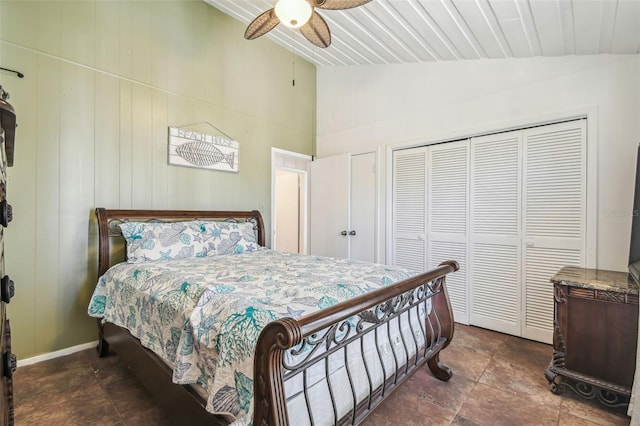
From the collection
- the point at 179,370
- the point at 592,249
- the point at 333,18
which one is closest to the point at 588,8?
the point at 592,249

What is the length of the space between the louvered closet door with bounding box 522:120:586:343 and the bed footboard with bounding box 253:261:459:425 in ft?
4.17

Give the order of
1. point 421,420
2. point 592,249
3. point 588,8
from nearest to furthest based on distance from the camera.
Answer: point 421,420 < point 588,8 < point 592,249

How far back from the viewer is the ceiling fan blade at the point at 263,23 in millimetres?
2239

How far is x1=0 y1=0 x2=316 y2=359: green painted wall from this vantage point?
2262 millimetres

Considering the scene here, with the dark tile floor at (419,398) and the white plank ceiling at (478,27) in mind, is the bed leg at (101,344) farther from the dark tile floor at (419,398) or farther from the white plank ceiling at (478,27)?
the white plank ceiling at (478,27)

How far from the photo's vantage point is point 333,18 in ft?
9.50

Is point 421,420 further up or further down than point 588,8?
further down

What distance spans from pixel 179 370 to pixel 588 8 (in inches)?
120

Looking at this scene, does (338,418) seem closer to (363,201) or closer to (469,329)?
(469,329)

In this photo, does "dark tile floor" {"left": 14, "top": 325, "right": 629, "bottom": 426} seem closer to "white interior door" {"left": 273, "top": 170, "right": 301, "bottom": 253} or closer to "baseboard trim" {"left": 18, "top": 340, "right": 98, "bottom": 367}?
"baseboard trim" {"left": 18, "top": 340, "right": 98, "bottom": 367}

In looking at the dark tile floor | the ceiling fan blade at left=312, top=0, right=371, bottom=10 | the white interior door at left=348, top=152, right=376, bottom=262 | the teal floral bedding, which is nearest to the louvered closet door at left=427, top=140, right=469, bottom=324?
the white interior door at left=348, top=152, right=376, bottom=262

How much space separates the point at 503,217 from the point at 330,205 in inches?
83.7

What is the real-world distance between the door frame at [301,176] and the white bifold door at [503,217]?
5.34 feet

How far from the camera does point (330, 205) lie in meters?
4.20
